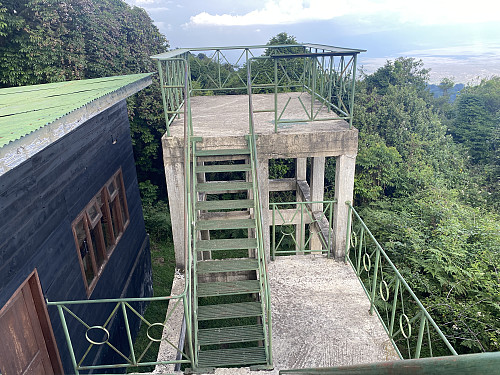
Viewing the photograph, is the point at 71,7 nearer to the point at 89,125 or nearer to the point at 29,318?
the point at 89,125

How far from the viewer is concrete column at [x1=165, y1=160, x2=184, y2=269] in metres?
6.55

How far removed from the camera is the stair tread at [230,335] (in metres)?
5.13

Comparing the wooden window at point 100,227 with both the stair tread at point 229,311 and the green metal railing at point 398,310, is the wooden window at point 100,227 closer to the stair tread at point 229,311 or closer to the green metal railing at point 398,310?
the stair tread at point 229,311

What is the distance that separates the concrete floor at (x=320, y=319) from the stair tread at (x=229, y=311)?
58 cm

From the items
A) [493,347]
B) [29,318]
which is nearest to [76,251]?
[29,318]

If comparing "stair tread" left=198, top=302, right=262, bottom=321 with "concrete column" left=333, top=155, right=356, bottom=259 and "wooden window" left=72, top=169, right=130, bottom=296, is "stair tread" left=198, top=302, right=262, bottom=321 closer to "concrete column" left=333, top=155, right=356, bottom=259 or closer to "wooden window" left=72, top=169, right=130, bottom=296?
"wooden window" left=72, top=169, right=130, bottom=296

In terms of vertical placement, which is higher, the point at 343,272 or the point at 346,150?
the point at 346,150

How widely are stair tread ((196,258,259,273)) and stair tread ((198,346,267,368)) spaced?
1.14 meters

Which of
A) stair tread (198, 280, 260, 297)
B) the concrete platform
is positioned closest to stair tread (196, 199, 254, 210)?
the concrete platform

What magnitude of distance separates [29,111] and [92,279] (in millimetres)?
2874

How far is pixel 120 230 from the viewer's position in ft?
25.3

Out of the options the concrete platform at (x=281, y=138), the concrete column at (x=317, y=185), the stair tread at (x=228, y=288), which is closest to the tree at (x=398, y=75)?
the concrete column at (x=317, y=185)

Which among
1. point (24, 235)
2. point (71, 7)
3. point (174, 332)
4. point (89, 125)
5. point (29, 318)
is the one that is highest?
point (71, 7)

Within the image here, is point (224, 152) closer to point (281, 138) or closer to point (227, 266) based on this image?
point (281, 138)
